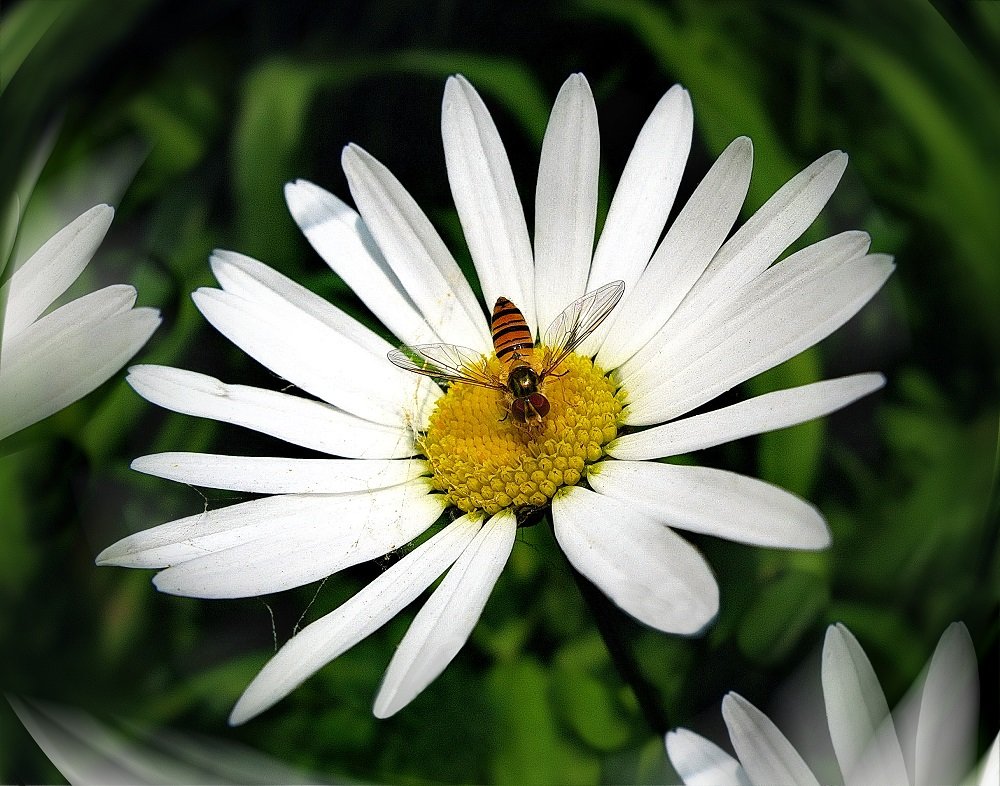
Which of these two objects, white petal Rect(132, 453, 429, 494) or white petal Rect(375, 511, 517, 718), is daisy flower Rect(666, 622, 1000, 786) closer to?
white petal Rect(375, 511, 517, 718)

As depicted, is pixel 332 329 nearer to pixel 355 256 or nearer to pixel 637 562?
pixel 355 256

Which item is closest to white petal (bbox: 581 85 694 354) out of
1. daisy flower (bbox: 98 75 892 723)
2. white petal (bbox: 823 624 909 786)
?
daisy flower (bbox: 98 75 892 723)

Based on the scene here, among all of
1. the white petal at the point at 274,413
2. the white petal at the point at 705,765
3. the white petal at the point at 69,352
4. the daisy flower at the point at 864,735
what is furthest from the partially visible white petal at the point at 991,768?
the white petal at the point at 69,352

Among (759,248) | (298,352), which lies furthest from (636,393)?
A: (298,352)

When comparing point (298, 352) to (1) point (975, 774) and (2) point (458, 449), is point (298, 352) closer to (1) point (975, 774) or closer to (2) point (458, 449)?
(2) point (458, 449)

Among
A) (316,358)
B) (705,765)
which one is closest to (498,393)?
(316,358)

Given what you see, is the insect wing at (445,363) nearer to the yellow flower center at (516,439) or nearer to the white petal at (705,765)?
the yellow flower center at (516,439)

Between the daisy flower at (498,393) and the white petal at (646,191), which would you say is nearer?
the daisy flower at (498,393)
